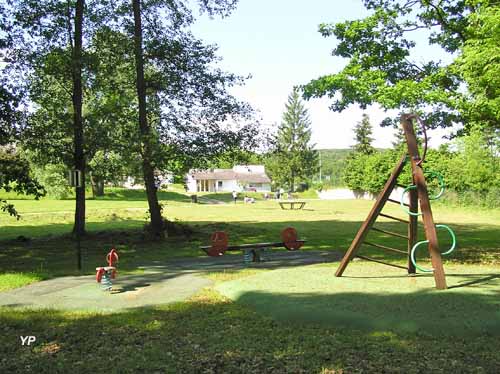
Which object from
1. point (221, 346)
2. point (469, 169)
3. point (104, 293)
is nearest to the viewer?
point (221, 346)

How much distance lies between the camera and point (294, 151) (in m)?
88.2

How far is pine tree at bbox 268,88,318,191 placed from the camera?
281 ft

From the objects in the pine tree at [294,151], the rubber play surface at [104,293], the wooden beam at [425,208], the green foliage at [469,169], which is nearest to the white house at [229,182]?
the pine tree at [294,151]

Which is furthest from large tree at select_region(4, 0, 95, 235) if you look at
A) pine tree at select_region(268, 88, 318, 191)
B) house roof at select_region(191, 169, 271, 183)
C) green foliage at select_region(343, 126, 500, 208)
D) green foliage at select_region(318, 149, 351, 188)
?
green foliage at select_region(318, 149, 351, 188)

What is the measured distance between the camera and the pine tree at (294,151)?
281 ft

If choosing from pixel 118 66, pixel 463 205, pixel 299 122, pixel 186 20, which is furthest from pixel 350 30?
pixel 299 122

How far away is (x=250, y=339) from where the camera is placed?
5230mm

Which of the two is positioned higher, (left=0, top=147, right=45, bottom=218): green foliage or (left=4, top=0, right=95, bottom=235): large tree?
(left=4, top=0, right=95, bottom=235): large tree

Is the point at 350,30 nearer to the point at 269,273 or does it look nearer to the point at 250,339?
the point at 269,273

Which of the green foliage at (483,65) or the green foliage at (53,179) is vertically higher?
the green foliage at (483,65)

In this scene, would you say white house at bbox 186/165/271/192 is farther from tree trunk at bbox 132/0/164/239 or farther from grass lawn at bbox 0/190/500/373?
grass lawn at bbox 0/190/500/373

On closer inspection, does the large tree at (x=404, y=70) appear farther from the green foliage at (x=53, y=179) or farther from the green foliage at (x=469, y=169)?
the green foliage at (x=53, y=179)

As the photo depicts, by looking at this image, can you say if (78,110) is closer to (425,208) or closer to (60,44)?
(60,44)

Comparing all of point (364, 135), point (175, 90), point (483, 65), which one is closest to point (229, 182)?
point (364, 135)
